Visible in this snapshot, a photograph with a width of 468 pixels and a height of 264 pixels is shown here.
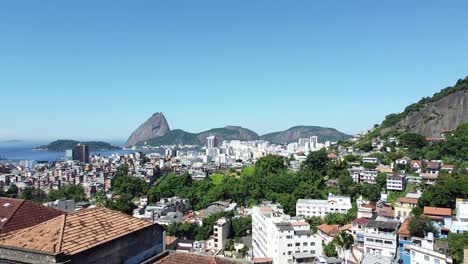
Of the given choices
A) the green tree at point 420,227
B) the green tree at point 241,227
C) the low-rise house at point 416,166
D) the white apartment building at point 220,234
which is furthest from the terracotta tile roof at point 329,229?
the low-rise house at point 416,166

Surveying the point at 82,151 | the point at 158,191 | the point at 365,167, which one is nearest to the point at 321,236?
the point at 365,167

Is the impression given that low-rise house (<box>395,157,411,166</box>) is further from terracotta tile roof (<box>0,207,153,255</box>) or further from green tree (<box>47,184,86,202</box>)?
terracotta tile roof (<box>0,207,153,255</box>)

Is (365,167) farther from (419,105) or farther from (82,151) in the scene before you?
(82,151)

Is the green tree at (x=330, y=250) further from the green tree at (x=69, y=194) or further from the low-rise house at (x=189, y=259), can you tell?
the green tree at (x=69, y=194)

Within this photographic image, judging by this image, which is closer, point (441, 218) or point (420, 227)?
point (420, 227)

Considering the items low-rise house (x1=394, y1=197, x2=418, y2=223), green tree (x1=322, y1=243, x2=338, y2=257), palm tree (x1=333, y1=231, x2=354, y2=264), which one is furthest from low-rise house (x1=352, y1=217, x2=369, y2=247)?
low-rise house (x1=394, y1=197, x2=418, y2=223)

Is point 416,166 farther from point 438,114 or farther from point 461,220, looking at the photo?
point 438,114

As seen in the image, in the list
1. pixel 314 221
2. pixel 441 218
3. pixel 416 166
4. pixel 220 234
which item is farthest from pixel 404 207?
pixel 220 234
